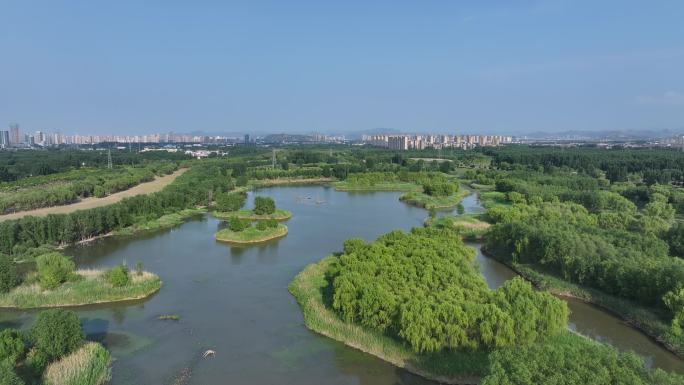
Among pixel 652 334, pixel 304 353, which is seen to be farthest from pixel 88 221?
pixel 652 334

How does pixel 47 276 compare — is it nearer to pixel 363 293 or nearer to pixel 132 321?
pixel 132 321

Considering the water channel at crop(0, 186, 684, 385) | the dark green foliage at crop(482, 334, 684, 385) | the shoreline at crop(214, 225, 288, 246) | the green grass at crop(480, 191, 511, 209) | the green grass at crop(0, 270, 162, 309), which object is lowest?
the water channel at crop(0, 186, 684, 385)

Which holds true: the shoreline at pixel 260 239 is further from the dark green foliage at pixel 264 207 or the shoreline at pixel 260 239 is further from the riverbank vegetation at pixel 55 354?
the riverbank vegetation at pixel 55 354

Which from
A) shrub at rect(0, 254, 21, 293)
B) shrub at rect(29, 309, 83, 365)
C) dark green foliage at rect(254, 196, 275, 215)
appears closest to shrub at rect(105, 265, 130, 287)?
shrub at rect(0, 254, 21, 293)

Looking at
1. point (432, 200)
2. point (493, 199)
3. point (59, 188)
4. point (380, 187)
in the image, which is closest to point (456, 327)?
point (432, 200)

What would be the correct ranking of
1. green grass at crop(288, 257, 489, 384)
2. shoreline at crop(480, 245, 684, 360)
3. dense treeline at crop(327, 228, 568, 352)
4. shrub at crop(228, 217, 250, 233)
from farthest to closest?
shrub at crop(228, 217, 250, 233), shoreline at crop(480, 245, 684, 360), dense treeline at crop(327, 228, 568, 352), green grass at crop(288, 257, 489, 384)

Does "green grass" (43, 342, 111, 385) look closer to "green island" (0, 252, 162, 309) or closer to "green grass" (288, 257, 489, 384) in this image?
"green island" (0, 252, 162, 309)
